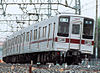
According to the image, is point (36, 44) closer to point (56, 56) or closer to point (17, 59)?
point (56, 56)

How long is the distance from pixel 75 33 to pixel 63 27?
0.66 m

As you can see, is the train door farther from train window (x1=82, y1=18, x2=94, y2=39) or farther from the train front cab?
train window (x1=82, y1=18, x2=94, y2=39)

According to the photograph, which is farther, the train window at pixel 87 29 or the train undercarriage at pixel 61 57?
the train window at pixel 87 29

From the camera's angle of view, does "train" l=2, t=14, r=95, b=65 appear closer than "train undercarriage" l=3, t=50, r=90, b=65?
Yes

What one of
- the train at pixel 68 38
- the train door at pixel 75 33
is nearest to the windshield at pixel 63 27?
the train at pixel 68 38

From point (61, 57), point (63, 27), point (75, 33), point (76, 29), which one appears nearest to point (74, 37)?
point (75, 33)

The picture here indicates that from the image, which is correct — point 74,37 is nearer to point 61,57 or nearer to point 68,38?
point 68,38

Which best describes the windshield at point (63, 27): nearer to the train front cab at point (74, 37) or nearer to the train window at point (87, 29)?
the train front cab at point (74, 37)

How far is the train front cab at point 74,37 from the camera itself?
1606 cm

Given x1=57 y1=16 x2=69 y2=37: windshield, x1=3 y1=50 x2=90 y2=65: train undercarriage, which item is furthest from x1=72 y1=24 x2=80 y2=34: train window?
x1=3 y1=50 x2=90 y2=65: train undercarriage

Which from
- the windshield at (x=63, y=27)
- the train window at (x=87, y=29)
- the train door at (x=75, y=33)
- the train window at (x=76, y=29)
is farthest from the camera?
the train window at (x=87, y=29)

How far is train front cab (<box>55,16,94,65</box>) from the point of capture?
1606cm

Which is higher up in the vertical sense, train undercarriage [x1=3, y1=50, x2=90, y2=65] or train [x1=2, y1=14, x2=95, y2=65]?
train [x1=2, y1=14, x2=95, y2=65]

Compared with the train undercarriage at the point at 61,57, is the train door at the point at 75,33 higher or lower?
higher
